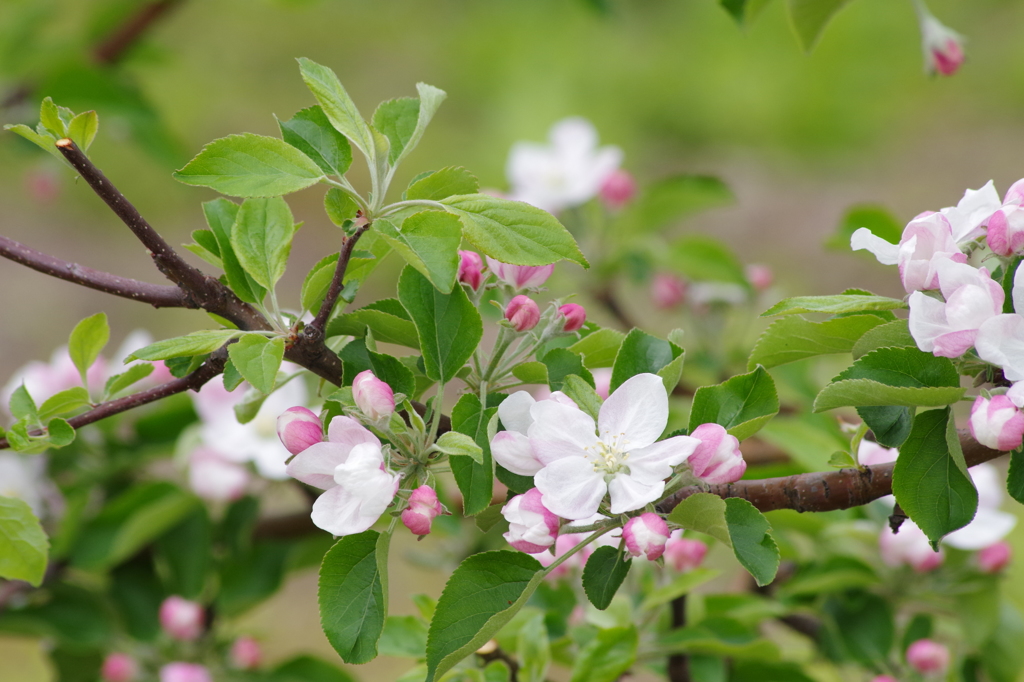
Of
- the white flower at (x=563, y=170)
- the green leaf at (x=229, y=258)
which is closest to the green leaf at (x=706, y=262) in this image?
the white flower at (x=563, y=170)

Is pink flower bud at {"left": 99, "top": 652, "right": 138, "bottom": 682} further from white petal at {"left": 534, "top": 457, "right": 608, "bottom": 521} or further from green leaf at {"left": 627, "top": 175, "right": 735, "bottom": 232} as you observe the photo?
green leaf at {"left": 627, "top": 175, "right": 735, "bottom": 232}

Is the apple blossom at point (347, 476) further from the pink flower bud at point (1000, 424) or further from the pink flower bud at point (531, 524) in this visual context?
the pink flower bud at point (1000, 424)

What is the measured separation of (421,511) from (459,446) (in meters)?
0.04

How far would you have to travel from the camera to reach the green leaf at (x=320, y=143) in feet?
1.68

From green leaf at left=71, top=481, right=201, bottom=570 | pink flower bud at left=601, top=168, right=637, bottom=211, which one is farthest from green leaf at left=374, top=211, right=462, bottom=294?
pink flower bud at left=601, top=168, right=637, bottom=211

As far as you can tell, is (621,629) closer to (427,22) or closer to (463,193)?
(463,193)

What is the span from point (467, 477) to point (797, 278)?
249 centimetres

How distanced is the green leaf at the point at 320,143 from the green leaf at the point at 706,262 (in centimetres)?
70

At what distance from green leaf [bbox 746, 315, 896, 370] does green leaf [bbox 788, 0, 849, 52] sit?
36 centimetres

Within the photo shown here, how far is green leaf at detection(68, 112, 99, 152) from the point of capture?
441 millimetres

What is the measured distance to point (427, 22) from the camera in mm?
4129

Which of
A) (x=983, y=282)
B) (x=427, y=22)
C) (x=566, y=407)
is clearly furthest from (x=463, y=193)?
(x=427, y=22)

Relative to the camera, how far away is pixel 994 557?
0.87m

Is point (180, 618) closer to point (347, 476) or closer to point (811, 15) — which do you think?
point (347, 476)
